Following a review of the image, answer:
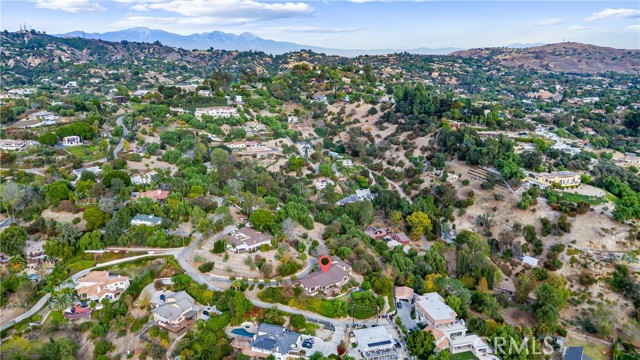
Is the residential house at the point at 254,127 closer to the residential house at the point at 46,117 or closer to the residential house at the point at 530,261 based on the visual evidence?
the residential house at the point at 46,117

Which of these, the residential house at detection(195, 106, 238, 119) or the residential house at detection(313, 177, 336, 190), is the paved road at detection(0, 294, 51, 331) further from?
the residential house at detection(195, 106, 238, 119)

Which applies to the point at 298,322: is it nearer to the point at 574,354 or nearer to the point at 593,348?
the point at 574,354

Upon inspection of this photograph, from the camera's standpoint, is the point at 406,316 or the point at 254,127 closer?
the point at 406,316

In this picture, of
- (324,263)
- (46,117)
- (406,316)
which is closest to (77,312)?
(324,263)

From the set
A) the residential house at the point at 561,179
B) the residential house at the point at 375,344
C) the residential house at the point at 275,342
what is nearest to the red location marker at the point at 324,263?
the residential house at the point at 375,344

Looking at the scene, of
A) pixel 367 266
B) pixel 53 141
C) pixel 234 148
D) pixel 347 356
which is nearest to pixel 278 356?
pixel 347 356
